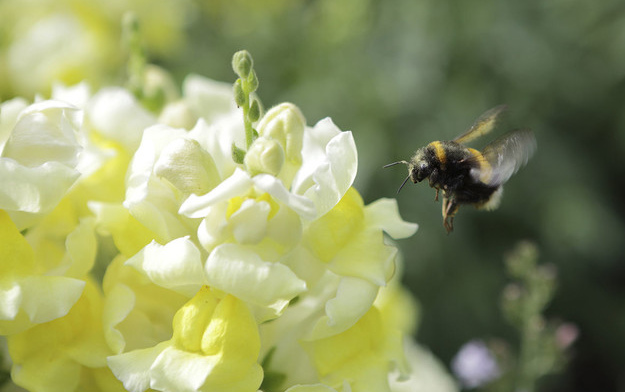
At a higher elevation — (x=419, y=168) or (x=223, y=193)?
(x=223, y=193)

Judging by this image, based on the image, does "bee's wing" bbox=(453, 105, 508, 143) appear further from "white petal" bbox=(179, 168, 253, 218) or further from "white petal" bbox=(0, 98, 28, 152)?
"white petal" bbox=(0, 98, 28, 152)

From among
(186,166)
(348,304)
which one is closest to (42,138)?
(186,166)

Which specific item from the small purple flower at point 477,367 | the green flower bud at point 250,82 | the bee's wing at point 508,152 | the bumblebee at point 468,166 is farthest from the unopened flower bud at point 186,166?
the small purple flower at point 477,367

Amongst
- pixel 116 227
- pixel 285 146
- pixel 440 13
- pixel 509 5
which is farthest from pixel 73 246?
pixel 509 5

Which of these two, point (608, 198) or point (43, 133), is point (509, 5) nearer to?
point (608, 198)

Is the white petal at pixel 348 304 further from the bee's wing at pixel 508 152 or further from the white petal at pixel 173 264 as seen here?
the bee's wing at pixel 508 152

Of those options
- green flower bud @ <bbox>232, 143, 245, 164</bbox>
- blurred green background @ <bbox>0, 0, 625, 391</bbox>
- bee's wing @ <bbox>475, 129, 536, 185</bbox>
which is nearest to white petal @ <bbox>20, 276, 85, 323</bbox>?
green flower bud @ <bbox>232, 143, 245, 164</bbox>

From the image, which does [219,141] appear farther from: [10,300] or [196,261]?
[10,300]
